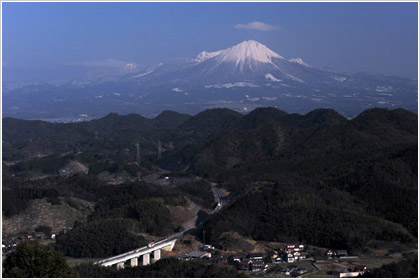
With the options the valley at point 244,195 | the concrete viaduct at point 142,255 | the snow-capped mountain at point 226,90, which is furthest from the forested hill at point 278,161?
the snow-capped mountain at point 226,90

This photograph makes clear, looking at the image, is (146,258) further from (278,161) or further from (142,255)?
(278,161)

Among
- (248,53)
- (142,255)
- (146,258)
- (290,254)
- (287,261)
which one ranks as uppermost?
(248,53)

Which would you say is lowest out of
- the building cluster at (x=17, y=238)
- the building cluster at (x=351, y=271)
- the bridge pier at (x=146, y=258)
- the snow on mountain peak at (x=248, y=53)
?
the bridge pier at (x=146, y=258)

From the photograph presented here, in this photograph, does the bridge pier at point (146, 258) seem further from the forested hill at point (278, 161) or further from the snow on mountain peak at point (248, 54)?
the snow on mountain peak at point (248, 54)

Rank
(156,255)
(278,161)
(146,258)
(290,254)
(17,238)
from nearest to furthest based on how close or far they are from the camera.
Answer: (290,254) < (146,258) < (156,255) < (17,238) < (278,161)

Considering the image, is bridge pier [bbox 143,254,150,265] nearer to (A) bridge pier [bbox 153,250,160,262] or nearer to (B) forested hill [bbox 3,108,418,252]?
(A) bridge pier [bbox 153,250,160,262]

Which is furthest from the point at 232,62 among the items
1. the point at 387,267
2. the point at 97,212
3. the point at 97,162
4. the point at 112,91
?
the point at 387,267

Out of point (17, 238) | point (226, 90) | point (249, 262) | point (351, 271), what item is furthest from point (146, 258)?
point (226, 90)
